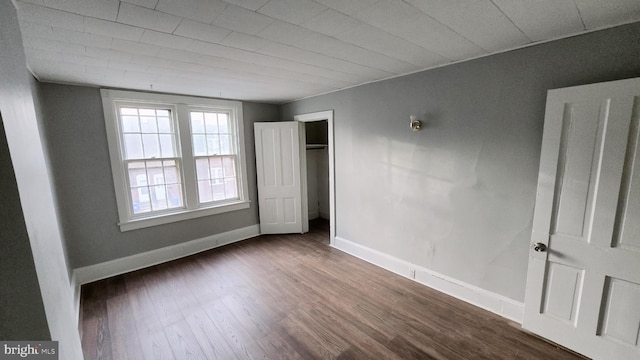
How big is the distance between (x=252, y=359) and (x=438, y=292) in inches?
76.9

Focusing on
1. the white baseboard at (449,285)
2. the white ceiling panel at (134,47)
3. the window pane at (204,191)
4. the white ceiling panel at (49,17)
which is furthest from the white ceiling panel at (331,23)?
the window pane at (204,191)

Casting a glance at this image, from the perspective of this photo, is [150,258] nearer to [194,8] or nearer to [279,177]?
[279,177]

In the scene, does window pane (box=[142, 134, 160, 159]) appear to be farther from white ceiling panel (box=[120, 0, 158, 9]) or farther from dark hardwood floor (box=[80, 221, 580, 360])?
white ceiling panel (box=[120, 0, 158, 9])

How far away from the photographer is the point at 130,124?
3.21 m

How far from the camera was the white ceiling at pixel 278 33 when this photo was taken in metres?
1.34

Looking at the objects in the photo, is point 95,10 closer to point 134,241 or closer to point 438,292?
point 134,241

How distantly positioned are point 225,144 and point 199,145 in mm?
411

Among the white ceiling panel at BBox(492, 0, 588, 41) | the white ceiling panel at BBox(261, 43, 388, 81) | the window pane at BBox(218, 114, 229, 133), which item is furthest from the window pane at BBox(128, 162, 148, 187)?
the white ceiling panel at BBox(492, 0, 588, 41)

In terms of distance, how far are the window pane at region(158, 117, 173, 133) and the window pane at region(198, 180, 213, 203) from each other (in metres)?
0.86

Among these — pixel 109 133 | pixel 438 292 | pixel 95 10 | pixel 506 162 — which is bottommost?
pixel 438 292

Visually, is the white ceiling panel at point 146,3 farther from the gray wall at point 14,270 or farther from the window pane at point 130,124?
the window pane at point 130,124

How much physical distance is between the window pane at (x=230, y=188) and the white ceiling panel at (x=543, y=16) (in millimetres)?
3882

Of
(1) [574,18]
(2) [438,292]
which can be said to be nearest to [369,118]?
(1) [574,18]

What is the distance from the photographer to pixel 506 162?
Answer: 214 cm
